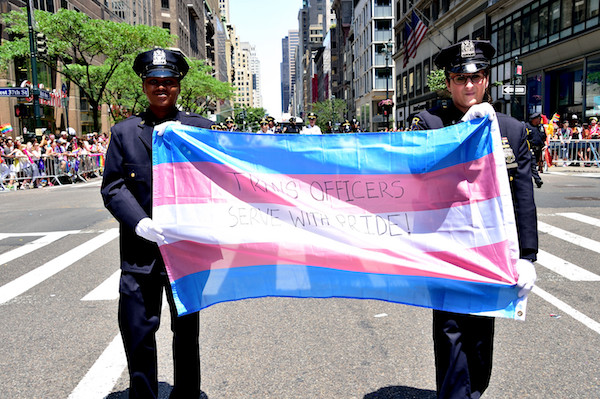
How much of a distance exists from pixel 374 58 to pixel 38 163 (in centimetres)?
6622

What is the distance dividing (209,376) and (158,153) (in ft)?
6.05

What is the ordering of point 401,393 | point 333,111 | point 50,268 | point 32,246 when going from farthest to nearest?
point 333,111, point 32,246, point 50,268, point 401,393

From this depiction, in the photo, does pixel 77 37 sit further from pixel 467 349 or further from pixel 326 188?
pixel 467 349

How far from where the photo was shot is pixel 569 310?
5.68 m

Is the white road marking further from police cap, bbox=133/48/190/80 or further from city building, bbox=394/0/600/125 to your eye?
city building, bbox=394/0/600/125

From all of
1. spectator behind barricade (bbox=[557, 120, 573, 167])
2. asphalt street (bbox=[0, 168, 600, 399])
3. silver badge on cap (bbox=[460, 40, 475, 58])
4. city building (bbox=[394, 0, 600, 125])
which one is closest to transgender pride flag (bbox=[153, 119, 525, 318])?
silver badge on cap (bbox=[460, 40, 475, 58])

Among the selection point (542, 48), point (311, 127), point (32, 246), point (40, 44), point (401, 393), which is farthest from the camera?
point (542, 48)

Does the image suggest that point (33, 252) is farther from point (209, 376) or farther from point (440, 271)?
point (440, 271)

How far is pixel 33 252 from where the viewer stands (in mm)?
9539

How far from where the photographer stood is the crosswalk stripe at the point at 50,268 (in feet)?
23.1

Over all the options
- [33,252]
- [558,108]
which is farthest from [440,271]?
[558,108]

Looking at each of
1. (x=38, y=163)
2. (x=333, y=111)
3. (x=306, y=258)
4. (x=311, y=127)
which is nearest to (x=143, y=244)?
(x=306, y=258)

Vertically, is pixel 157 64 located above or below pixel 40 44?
below

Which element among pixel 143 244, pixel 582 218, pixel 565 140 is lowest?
pixel 582 218
